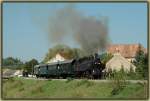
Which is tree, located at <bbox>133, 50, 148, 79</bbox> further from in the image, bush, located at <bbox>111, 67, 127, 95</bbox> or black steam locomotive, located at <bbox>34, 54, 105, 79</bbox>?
black steam locomotive, located at <bbox>34, 54, 105, 79</bbox>

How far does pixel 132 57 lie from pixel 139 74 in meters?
5.29

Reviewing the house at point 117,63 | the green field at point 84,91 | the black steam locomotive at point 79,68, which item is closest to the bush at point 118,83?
the green field at point 84,91


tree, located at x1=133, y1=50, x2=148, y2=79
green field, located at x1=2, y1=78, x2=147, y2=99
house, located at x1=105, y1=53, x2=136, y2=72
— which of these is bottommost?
green field, located at x1=2, y1=78, x2=147, y2=99

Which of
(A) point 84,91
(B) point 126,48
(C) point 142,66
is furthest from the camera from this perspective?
(B) point 126,48

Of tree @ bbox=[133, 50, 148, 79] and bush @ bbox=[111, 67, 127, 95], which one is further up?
tree @ bbox=[133, 50, 148, 79]

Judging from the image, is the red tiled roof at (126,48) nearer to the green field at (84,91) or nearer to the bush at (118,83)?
the bush at (118,83)

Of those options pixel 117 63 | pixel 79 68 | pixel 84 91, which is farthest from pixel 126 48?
pixel 79 68

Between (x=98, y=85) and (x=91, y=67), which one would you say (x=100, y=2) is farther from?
(x=91, y=67)

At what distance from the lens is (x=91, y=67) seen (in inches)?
866

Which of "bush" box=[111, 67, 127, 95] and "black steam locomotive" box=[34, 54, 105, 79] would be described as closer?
"bush" box=[111, 67, 127, 95]

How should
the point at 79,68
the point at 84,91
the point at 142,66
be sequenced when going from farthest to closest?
1. the point at 79,68
2. the point at 142,66
3. the point at 84,91

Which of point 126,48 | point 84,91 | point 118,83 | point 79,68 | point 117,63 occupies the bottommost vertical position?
point 84,91

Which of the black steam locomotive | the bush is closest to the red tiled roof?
the bush

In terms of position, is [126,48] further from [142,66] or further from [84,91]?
[84,91]
